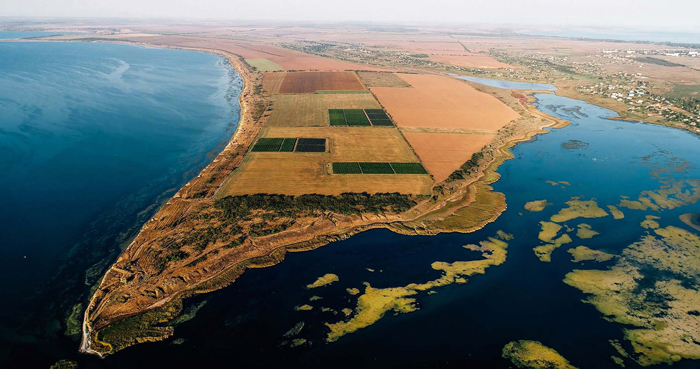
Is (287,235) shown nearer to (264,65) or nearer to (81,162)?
(81,162)

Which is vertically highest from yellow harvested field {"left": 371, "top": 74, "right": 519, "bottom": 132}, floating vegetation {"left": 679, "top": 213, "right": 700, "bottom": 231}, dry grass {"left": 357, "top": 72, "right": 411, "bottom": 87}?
dry grass {"left": 357, "top": 72, "right": 411, "bottom": 87}

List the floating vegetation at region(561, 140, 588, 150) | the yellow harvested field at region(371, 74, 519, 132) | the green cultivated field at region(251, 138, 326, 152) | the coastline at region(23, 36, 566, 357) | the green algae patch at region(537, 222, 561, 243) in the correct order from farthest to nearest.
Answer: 1. the yellow harvested field at region(371, 74, 519, 132)
2. the floating vegetation at region(561, 140, 588, 150)
3. the green cultivated field at region(251, 138, 326, 152)
4. the green algae patch at region(537, 222, 561, 243)
5. the coastline at region(23, 36, 566, 357)

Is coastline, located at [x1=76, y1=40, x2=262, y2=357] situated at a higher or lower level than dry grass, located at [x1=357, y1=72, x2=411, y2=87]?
lower

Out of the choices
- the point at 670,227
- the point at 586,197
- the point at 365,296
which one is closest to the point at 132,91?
the point at 365,296

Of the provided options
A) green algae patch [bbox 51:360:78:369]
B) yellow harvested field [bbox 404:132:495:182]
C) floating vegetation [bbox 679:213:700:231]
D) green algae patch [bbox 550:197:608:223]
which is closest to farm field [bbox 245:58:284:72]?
yellow harvested field [bbox 404:132:495:182]

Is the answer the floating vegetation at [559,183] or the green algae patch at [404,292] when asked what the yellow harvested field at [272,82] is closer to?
the floating vegetation at [559,183]

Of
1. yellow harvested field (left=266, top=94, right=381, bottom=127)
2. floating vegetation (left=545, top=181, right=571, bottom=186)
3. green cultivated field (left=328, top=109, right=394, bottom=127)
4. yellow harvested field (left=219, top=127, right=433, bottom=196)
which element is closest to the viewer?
yellow harvested field (left=219, top=127, right=433, bottom=196)

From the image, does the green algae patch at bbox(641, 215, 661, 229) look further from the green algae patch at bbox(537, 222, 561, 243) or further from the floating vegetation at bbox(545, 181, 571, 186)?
the green algae patch at bbox(537, 222, 561, 243)
